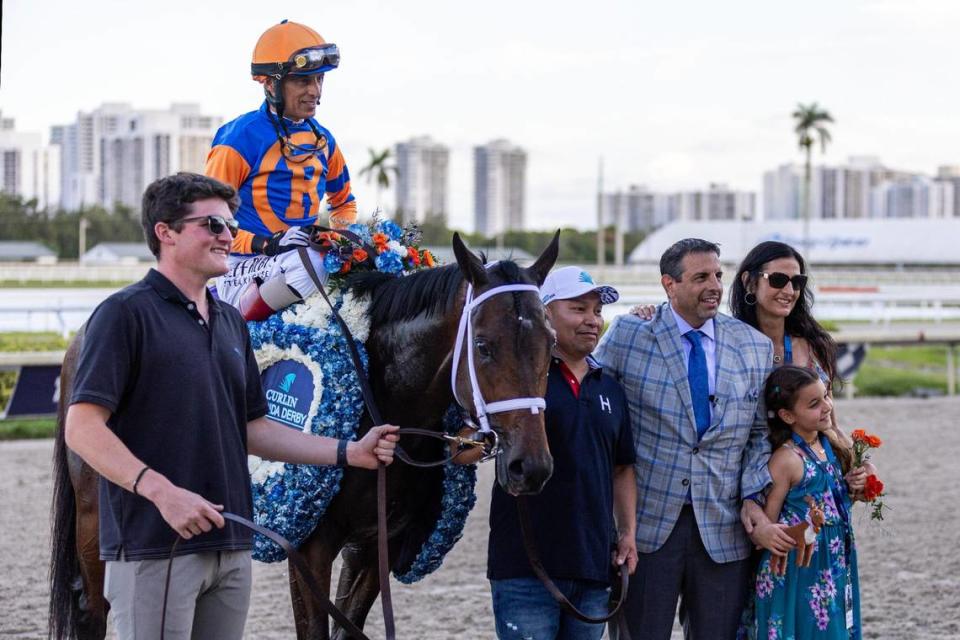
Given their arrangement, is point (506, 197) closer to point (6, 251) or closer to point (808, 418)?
point (6, 251)

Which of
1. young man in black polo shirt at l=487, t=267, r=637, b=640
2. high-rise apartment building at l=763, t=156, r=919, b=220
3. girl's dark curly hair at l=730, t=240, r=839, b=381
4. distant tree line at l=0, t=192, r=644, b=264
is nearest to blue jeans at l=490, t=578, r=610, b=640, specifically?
young man in black polo shirt at l=487, t=267, r=637, b=640

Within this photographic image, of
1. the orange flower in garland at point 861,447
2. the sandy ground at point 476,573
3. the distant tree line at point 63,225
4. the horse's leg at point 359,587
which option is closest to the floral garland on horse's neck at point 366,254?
the horse's leg at point 359,587

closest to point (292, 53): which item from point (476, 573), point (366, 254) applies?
point (366, 254)

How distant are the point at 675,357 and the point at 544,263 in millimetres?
642

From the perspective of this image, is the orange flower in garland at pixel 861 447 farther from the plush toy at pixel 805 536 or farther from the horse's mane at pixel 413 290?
the horse's mane at pixel 413 290

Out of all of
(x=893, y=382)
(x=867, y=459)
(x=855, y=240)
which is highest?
(x=855, y=240)

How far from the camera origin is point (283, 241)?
409 centimetres

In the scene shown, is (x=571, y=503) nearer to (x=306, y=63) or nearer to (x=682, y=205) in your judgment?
(x=306, y=63)

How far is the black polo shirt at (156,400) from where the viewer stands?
2662mm

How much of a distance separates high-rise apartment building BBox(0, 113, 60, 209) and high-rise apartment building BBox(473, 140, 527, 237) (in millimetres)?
57447

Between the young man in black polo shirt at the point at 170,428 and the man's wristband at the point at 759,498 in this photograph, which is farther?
the man's wristband at the point at 759,498

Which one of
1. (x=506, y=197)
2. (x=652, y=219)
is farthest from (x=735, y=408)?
(x=652, y=219)

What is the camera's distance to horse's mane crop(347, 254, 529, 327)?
3570 mm

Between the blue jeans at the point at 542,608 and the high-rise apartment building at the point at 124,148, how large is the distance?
3842 cm
